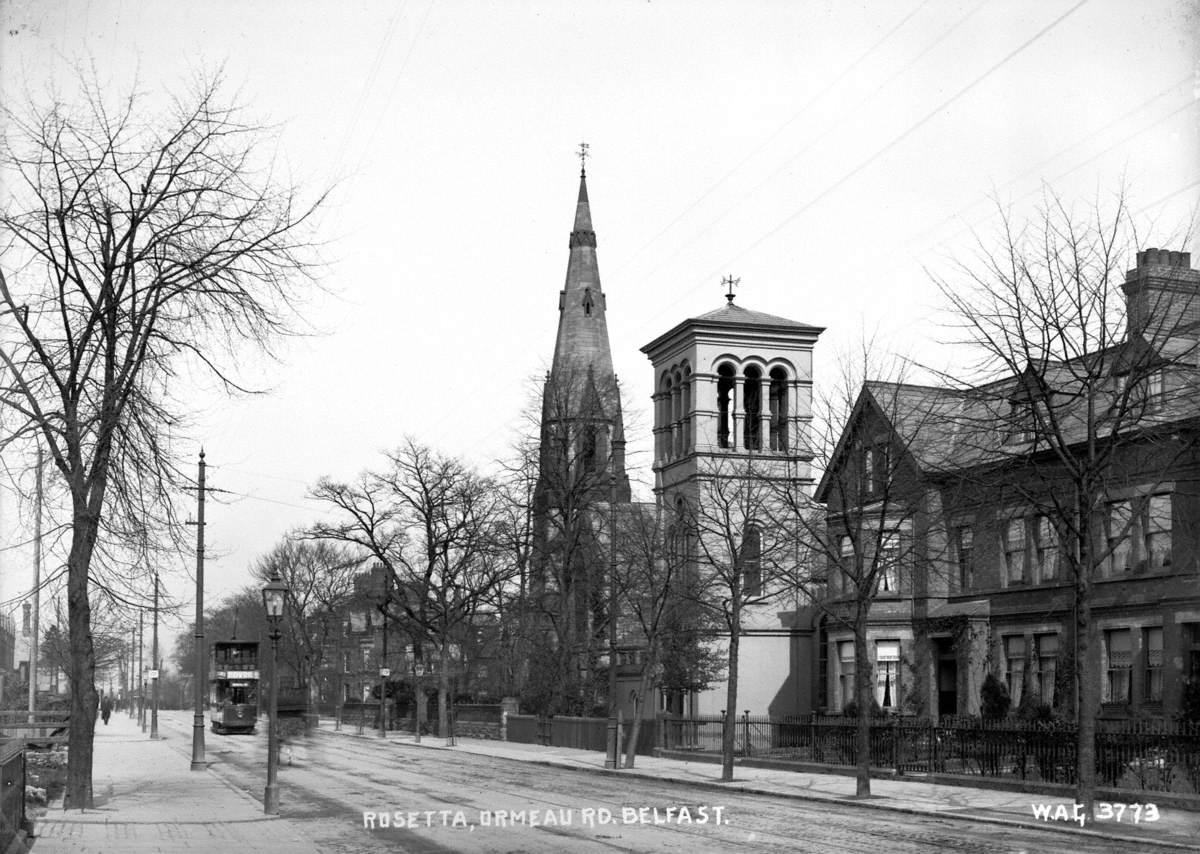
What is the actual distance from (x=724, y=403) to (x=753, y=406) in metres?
1.19

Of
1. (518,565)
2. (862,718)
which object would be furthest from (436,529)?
(862,718)

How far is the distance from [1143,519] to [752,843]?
69.5ft

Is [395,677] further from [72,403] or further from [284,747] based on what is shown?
[72,403]

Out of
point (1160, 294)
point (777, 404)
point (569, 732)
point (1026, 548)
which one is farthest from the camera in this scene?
point (777, 404)

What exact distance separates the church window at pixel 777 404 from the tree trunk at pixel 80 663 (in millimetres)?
36267

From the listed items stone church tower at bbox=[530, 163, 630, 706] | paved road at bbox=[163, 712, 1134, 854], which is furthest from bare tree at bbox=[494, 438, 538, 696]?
paved road at bbox=[163, 712, 1134, 854]

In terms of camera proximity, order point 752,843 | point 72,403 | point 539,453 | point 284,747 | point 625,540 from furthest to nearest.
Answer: point 539,453
point 284,747
point 625,540
point 72,403
point 752,843

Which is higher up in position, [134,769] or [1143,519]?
[1143,519]

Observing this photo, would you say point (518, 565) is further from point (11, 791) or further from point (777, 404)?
point (11, 791)

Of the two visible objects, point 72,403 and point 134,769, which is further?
point 134,769

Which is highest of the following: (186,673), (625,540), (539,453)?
(539,453)

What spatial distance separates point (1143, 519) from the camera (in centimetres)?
3619

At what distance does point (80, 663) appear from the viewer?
2289 cm

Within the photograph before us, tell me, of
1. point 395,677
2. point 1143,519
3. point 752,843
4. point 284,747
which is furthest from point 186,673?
point 752,843
